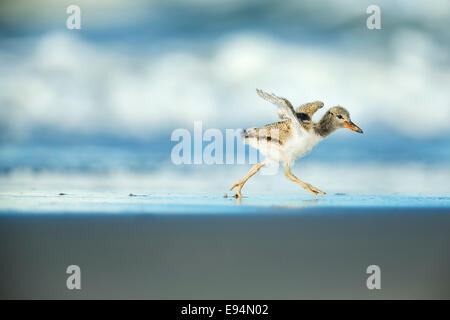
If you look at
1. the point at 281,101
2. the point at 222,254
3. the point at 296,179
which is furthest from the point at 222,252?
the point at 296,179

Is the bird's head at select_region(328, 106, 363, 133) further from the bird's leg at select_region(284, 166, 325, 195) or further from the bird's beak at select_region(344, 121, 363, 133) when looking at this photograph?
the bird's leg at select_region(284, 166, 325, 195)

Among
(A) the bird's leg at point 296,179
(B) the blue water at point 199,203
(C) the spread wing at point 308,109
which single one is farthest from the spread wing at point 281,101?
(B) the blue water at point 199,203

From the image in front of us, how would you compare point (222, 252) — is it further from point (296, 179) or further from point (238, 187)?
point (296, 179)

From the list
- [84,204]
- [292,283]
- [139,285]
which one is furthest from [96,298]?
[84,204]

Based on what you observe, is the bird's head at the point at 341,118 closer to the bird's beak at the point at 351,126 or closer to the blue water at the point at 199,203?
the bird's beak at the point at 351,126

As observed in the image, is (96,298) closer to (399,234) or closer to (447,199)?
(399,234)

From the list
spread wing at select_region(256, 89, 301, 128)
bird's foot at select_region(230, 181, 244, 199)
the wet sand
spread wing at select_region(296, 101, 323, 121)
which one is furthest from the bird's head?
the wet sand
